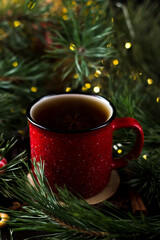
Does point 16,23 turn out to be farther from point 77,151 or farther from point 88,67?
point 77,151

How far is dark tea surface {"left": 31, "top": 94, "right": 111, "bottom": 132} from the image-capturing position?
0.52m

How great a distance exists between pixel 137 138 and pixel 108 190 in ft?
0.30

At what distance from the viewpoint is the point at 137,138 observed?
0.51 meters

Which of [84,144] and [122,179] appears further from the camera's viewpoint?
[122,179]

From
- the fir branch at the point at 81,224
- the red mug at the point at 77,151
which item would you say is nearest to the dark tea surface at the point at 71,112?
the red mug at the point at 77,151

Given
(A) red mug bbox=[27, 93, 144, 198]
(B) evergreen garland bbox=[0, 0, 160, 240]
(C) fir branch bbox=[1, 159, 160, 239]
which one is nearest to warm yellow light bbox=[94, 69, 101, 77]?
(B) evergreen garland bbox=[0, 0, 160, 240]

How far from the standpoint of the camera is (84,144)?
17.6 inches

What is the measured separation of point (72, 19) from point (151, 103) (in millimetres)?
213

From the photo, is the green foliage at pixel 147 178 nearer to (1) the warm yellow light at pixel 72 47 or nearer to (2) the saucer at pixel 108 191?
(2) the saucer at pixel 108 191

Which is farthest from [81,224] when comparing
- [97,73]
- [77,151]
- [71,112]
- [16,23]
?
[16,23]

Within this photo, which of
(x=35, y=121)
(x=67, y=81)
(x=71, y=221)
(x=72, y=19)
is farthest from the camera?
(x=67, y=81)

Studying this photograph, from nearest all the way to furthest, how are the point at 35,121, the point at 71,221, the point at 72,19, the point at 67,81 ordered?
the point at 71,221 < the point at 35,121 < the point at 72,19 < the point at 67,81

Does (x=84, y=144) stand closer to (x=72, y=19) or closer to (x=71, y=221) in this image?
(x=71, y=221)

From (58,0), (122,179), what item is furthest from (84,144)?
(58,0)
